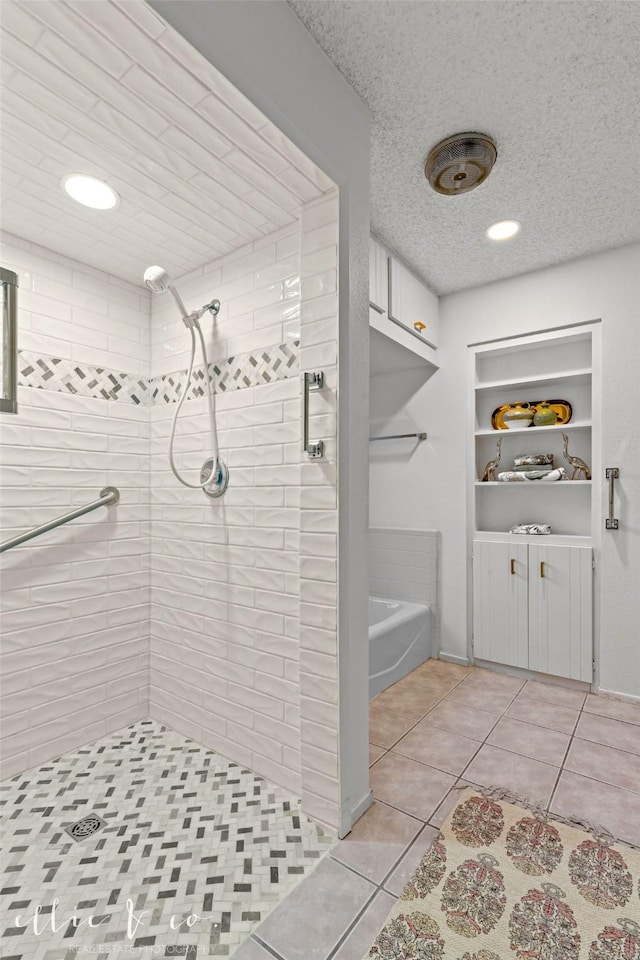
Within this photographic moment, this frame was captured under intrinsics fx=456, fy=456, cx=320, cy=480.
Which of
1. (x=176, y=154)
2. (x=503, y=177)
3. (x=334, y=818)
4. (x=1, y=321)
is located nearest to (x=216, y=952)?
(x=334, y=818)

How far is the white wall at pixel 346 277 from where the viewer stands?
122 centimetres

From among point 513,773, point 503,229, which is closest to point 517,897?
point 513,773

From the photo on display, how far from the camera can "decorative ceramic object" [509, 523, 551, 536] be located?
9.03 ft

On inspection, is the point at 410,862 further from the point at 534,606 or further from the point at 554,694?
the point at 534,606

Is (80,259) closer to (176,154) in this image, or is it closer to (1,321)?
(1,321)

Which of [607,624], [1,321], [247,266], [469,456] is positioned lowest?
[607,624]

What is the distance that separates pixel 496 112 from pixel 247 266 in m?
1.03

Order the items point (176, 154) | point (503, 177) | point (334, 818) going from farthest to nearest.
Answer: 1. point (503, 177)
2. point (334, 818)
3. point (176, 154)

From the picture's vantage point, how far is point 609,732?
209 centimetres

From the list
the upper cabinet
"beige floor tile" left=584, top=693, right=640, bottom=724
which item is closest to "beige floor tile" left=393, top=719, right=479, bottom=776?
"beige floor tile" left=584, top=693, right=640, bottom=724

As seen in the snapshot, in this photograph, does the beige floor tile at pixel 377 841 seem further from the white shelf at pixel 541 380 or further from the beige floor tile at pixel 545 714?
the white shelf at pixel 541 380

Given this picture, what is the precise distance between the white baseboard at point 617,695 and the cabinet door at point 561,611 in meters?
0.07

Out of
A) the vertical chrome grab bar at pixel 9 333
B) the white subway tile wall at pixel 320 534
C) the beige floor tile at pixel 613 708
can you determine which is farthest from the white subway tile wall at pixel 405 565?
the vertical chrome grab bar at pixel 9 333

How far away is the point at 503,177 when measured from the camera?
6.29 ft
